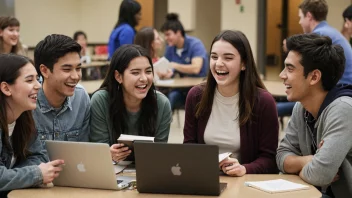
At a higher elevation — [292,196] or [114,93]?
[114,93]

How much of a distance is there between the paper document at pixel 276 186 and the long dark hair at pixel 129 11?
4329mm

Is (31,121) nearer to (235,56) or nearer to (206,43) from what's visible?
(235,56)

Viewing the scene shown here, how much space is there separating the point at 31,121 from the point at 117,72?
66cm

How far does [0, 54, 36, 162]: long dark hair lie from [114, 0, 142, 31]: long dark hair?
3.90 meters

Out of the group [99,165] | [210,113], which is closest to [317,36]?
[210,113]

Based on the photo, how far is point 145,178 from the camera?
8.04ft

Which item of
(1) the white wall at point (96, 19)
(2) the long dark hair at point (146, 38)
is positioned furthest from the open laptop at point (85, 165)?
(1) the white wall at point (96, 19)

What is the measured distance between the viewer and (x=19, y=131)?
2.76 meters

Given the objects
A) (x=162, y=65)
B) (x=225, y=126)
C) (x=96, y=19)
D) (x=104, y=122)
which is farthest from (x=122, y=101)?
(x=96, y=19)

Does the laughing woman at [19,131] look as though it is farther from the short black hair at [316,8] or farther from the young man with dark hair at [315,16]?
the short black hair at [316,8]

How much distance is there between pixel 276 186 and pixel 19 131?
→ 1.31 metres

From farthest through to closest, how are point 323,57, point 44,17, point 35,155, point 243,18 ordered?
point 44,17 < point 243,18 < point 35,155 < point 323,57

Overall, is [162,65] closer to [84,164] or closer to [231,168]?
[231,168]

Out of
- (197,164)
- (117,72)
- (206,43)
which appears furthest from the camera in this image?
(206,43)
